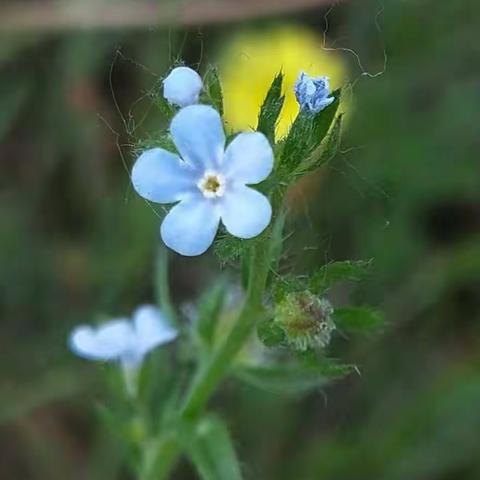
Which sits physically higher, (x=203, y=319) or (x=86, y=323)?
(x=86, y=323)

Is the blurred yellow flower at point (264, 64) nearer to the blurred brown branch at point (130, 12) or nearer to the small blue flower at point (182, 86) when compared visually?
the blurred brown branch at point (130, 12)

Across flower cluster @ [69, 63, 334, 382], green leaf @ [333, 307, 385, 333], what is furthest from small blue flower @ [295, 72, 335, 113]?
green leaf @ [333, 307, 385, 333]

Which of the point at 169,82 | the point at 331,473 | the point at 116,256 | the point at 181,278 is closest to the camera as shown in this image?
the point at 169,82

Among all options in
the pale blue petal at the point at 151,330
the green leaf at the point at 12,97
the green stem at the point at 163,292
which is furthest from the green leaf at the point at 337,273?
the green leaf at the point at 12,97

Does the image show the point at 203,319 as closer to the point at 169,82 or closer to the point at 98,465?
the point at 169,82

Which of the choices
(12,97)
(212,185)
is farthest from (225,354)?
(12,97)

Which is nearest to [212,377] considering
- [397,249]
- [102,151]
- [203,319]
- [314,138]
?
[203,319]

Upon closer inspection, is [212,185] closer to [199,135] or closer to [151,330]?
[199,135]
